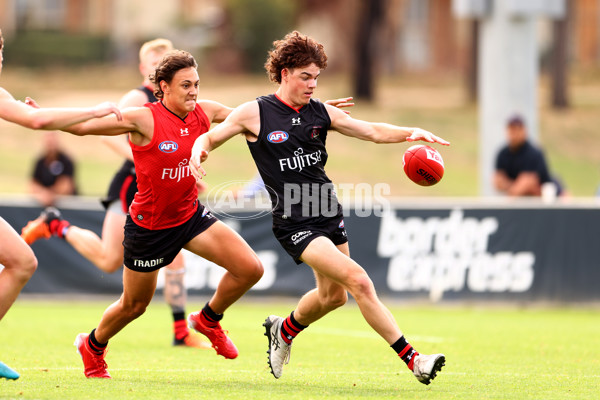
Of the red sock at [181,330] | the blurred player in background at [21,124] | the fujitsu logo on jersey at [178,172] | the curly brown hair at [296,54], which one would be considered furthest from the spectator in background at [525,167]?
the blurred player in background at [21,124]

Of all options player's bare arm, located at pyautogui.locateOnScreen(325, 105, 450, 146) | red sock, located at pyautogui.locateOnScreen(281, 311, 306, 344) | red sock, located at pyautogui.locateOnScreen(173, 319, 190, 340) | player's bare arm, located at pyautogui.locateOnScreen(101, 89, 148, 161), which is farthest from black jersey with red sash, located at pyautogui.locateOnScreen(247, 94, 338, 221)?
red sock, located at pyautogui.locateOnScreen(173, 319, 190, 340)

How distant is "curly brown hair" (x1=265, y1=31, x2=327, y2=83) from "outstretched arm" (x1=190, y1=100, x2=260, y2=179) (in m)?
0.35

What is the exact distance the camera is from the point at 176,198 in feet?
22.4

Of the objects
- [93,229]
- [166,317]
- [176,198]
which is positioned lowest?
[166,317]

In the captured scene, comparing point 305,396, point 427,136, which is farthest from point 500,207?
point 305,396

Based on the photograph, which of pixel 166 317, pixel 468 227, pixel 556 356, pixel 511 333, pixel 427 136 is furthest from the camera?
pixel 468 227

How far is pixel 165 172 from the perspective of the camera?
6711mm

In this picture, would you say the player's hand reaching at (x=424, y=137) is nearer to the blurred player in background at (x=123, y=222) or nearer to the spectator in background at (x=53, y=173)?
the blurred player in background at (x=123, y=222)

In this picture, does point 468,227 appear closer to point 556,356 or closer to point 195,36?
point 556,356

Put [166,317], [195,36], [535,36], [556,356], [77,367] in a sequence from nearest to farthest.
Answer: [77,367], [556,356], [166,317], [535,36], [195,36]

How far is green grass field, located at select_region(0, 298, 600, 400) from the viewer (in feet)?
20.9

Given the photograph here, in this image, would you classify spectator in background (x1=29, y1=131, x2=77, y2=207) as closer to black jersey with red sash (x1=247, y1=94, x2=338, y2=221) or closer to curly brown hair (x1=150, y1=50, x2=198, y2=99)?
curly brown hair (x1=150, y1=50, x2=198, y2=99)

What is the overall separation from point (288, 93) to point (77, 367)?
8.79ft

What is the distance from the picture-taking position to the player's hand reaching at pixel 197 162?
6.16 metres
